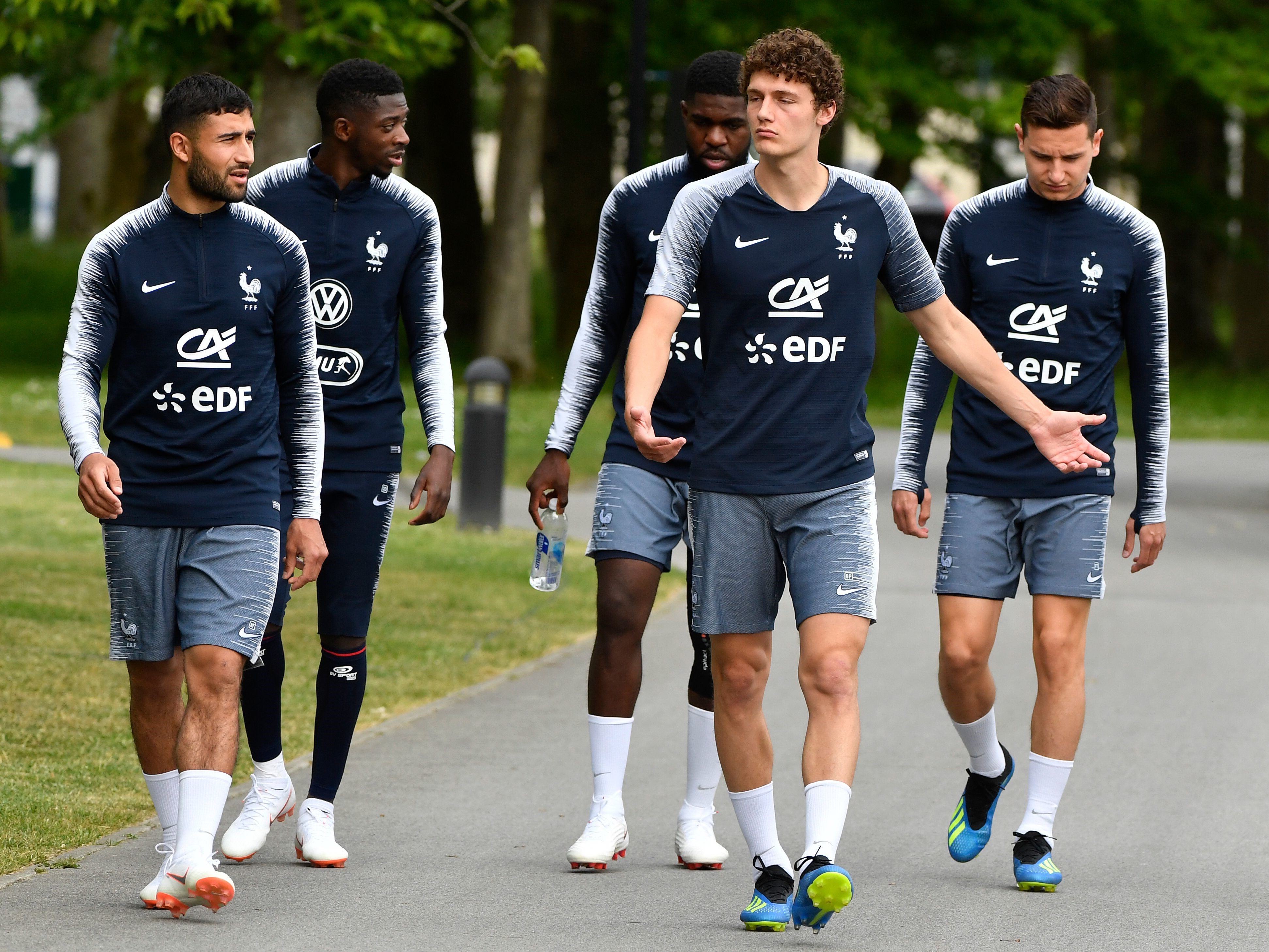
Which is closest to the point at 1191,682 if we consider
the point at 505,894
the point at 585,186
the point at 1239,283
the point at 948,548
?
the point at 948,548

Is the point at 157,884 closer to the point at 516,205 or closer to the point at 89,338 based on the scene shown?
the point at 89,338

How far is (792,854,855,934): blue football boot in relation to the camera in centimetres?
477

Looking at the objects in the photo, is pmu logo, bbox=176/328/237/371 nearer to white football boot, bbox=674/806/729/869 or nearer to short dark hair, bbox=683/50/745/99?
short dark hair, bbox=683/50/745/99

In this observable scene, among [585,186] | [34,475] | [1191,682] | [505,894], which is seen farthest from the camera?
[585,186]

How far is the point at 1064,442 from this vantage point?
521 cm

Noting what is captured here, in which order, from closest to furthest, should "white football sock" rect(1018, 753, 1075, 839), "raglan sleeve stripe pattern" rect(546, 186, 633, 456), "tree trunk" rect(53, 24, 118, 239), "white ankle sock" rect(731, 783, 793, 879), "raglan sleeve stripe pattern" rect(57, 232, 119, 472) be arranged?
"raglan sleeve stripe pattern" rect(57, 232, 119, 472)
"white ankle sock" rect(731, 783, 793, 879)
"white football sock" rect(1018, 753, 1075, 839)
"raglan sleeve stripe pattern" rect(546, 186, 633, 456)
"tree trunk" rect(53, 24, 118, 239)

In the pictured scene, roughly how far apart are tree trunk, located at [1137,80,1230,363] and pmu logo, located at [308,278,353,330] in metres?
28.3

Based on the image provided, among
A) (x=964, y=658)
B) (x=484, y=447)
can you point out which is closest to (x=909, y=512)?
(x=964, y=658)

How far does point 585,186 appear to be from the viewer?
3058 cm

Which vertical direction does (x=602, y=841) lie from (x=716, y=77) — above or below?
below

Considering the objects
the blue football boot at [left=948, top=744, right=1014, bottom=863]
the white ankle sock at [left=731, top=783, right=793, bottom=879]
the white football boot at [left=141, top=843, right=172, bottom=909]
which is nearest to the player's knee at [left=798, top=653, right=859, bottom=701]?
the white ankle sock at [left=731, top=783, right=793, bottom=879]

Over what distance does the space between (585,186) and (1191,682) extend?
21.8 metres

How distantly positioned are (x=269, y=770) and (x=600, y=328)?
1.55 m

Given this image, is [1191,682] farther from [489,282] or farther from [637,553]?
[489,282]
